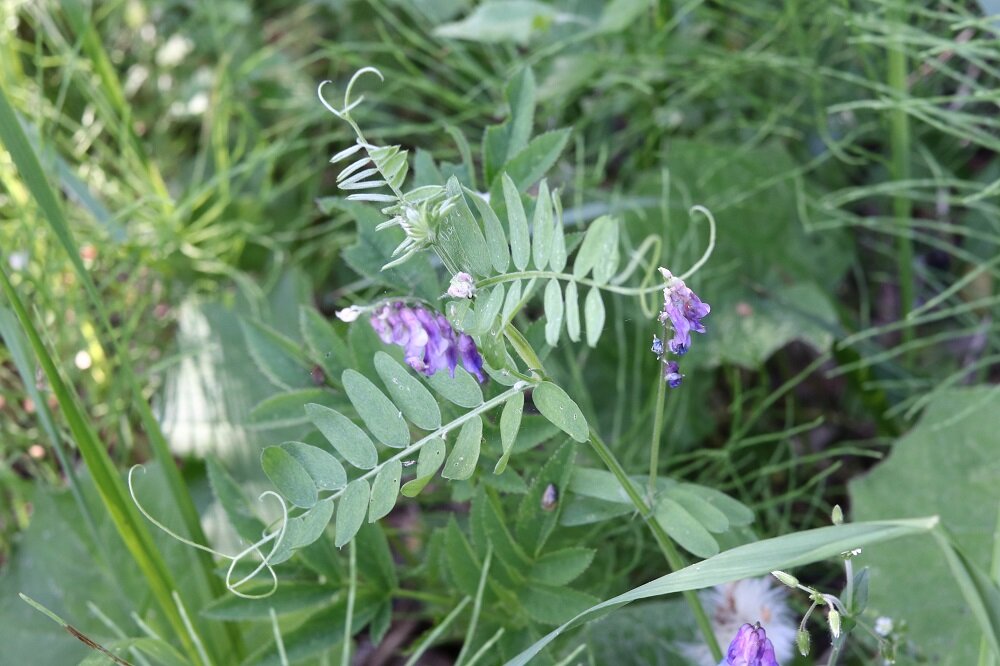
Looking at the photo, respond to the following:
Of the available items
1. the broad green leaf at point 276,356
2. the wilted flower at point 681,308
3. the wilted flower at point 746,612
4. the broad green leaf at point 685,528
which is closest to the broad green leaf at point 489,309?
the wilted flower at point 681,308

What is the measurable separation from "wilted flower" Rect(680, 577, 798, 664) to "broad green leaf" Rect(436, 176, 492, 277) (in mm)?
470

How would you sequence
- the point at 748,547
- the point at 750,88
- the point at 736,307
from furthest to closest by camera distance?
the point at 750,88 < the point at 736,307 < the point at 748,547

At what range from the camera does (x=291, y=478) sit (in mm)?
672

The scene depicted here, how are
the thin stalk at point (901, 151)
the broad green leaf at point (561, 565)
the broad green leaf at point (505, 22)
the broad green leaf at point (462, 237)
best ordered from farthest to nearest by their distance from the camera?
the broad green leaf at point (505, 22) < the thin stalk at point (901, 151) < the broad green leaf at point (561, 565) < the broad green leaf at point (462, 237)

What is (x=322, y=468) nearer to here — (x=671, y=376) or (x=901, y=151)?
(x=671, y=376)

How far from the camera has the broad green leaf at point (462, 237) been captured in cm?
62

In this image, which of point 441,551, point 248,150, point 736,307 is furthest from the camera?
point 248,150

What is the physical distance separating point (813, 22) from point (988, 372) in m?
0.58


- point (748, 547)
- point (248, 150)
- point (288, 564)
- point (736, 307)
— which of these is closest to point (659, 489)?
point (748, 547)

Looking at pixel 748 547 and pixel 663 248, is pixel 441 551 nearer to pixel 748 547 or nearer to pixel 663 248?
pixel 748 547

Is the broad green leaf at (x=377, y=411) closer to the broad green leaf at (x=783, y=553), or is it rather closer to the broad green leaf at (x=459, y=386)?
the broad green leaf at (x=459, y=386)

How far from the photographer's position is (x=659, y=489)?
0.79 metres

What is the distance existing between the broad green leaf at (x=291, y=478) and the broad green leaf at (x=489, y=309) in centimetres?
17

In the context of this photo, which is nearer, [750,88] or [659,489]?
[659,489]
